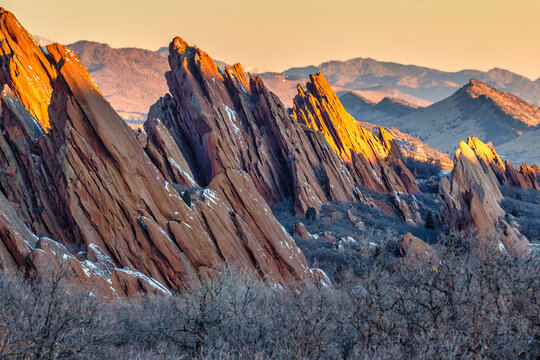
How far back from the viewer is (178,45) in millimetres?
90625

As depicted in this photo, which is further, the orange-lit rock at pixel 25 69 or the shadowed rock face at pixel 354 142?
the shadowed rock face at pixel 354 142

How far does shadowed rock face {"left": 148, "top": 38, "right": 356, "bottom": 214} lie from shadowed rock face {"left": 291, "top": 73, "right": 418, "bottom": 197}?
8.32 metres

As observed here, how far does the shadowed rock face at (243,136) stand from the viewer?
250 feet

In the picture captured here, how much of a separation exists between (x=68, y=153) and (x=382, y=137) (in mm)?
89798

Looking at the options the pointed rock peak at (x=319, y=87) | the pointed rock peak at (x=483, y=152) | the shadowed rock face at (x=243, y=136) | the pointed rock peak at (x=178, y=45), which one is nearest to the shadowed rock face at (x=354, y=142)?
the pointed rock peak at (x=319, y=87)

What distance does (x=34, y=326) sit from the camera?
18.0 meters

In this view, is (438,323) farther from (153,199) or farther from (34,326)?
(153,199)

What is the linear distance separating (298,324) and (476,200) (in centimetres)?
5024

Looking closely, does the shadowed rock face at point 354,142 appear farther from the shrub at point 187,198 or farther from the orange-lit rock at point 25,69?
the shrub at point 187,198

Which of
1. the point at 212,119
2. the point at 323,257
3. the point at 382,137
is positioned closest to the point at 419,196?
the point at 382,137

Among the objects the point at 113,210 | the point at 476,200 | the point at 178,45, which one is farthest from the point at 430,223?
the point at 113,210

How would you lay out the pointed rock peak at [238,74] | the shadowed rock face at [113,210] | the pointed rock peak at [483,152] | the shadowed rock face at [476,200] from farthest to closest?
the pointed rock peak at [483,152] < the pointed rock peak at [238,74] < the shadowed rock face at [476,200] < the shadowed rock face at [113,210]

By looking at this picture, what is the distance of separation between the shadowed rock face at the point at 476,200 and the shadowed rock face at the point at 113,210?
20308 mm

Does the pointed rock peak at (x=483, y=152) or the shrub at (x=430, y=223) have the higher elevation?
the pointed rock peak at (x=483, y=152)
